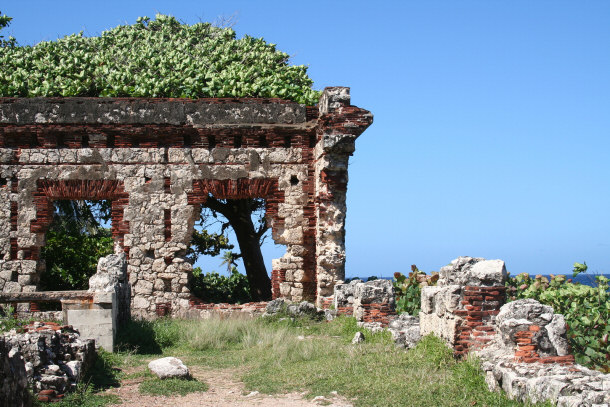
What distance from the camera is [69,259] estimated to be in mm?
16641

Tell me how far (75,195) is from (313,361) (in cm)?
783

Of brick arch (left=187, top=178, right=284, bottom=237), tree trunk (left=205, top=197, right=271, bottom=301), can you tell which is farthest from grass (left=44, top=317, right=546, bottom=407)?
→ tree trunk (left=205, top=197, right=271, bottom=301)

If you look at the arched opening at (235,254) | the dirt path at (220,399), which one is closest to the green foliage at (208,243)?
the arched opening at (235,254)

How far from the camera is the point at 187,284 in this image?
1495 centimetres

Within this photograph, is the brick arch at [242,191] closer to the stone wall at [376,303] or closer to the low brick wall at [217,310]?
the low brick wall at [217,310]

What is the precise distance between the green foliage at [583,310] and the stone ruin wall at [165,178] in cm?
440

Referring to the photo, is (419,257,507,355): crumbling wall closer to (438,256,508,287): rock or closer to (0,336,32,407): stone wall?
(438,256,508,287): rock

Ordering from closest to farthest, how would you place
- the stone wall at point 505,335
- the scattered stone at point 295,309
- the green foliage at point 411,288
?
the stone wall at point 505,335
the green foliage at point 411,288
the scattered stone at point 295,309

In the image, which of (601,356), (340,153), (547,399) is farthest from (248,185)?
(547,399)

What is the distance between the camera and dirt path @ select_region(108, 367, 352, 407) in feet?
24.8

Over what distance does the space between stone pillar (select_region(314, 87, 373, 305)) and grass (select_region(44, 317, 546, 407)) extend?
1.79m

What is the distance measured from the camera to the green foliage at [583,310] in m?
9.29

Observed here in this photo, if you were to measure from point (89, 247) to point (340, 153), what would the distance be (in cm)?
673

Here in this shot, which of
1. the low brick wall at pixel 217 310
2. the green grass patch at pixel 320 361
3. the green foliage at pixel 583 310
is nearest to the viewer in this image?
the green grass patch at pixel 320 361
